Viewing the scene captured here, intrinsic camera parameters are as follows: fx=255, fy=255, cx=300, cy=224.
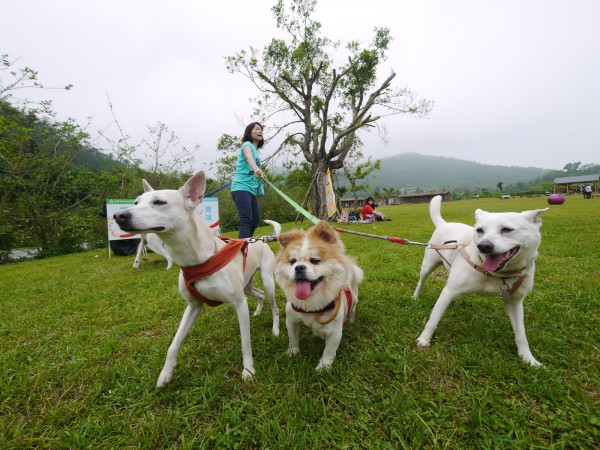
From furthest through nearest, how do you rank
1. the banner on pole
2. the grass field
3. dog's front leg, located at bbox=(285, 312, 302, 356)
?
the banner on pole
dog's front leg, located at bbox=(285, 312, 302, 356)
the grass field

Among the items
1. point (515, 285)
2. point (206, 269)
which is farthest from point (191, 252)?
point (515, 285)

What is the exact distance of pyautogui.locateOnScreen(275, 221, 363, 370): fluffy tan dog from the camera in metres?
2.19

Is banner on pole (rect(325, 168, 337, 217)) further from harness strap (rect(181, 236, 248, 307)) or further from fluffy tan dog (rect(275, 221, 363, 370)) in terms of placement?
harness strap (rect(181, 236, 248, 307))

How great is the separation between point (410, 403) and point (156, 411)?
5.90 feet

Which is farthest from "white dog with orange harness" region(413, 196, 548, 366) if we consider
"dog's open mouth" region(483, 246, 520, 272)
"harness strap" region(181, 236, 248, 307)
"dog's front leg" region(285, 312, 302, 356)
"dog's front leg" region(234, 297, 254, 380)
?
"harness strap" region(181, 236, 248, 307)

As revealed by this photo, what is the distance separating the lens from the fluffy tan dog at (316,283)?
2189 mm

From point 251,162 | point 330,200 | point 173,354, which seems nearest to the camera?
point 173,354

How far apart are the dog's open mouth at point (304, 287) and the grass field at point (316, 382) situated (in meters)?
0.62

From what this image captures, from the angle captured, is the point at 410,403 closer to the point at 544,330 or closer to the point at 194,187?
the point at 544,330

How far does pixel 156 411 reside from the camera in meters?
1.84

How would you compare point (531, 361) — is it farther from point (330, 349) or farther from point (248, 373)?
point (248, 373)

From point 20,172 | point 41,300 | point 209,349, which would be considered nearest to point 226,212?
point 20,172

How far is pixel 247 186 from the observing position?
4145 mm

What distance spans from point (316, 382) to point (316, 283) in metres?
0.78
